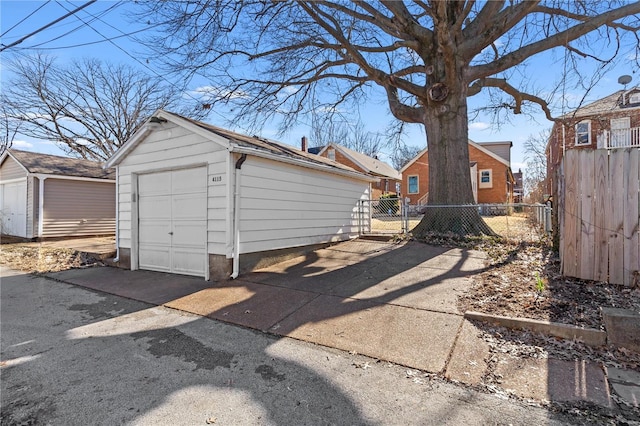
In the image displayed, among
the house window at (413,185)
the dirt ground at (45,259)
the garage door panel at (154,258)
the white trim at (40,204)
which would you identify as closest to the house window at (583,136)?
the house window at (413,185)

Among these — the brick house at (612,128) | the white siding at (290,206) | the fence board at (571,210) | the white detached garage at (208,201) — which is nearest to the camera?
the fence board at (571,210)

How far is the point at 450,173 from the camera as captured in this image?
8914 mm

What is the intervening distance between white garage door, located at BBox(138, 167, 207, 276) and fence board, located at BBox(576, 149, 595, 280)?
21.1ft

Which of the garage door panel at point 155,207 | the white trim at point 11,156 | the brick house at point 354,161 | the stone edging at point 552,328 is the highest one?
the brick house at point 354,161

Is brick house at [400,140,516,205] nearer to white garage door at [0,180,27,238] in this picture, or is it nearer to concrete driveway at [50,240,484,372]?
concrete driveway at [50,240,484,372]

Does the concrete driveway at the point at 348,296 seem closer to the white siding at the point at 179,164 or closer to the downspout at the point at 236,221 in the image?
the downspout at the point at 236,221

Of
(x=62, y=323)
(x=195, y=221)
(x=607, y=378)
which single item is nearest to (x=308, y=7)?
(x=195, y=221)

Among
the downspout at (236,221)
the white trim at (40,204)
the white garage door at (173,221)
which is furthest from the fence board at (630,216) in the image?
the white trim at (40,204)

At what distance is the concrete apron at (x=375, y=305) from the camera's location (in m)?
2.90

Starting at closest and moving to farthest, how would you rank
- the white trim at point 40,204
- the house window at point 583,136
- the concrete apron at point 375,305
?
1. the concrete apron at point 375,305
2. the white trim at point 40,204
3. the house window at point 583,136

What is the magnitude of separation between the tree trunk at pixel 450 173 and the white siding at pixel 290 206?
7.88ft

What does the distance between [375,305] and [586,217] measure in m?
3.32

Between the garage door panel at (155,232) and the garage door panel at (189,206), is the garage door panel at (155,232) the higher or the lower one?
the lower one

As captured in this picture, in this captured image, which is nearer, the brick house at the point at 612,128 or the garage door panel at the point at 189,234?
the garage door panel at the point at 189,234
